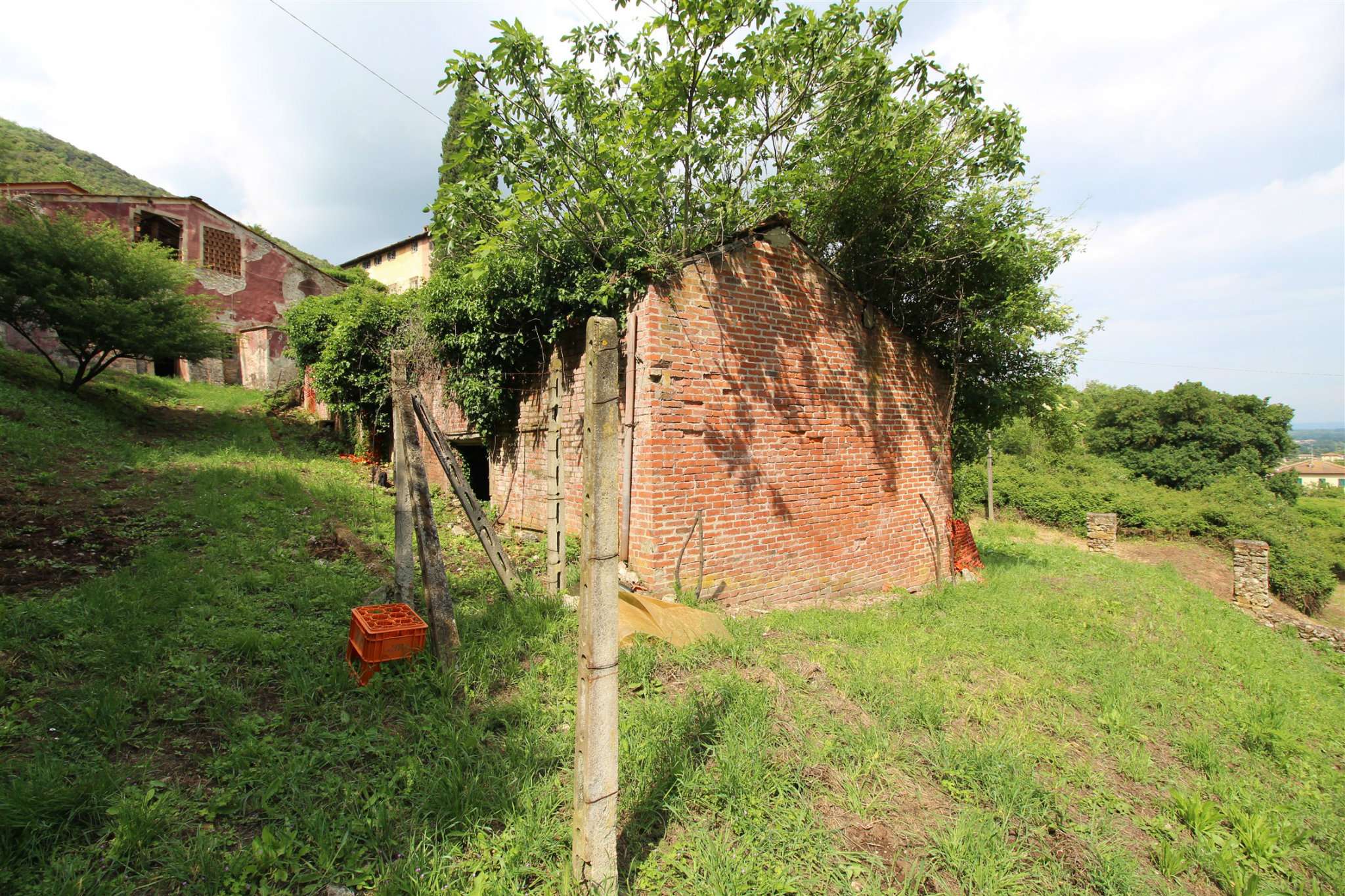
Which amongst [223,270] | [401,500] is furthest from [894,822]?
[223,270]

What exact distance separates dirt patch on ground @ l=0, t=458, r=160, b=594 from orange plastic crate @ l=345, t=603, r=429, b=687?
9.24 ft

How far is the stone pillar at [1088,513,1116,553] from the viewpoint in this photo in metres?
17.3

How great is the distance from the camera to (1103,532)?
1739 cm

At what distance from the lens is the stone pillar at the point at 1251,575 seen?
14.1 metres

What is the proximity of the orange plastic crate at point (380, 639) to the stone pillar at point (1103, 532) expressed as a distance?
19918mm

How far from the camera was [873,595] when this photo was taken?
766cm

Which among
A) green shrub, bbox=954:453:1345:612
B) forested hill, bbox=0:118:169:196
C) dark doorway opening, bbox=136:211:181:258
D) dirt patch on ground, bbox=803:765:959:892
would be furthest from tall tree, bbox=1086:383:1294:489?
forested hill, bbox=0:118:169:196

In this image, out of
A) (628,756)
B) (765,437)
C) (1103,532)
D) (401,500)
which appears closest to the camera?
(628,756)

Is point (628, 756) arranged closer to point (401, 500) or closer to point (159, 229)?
point (401, 500)

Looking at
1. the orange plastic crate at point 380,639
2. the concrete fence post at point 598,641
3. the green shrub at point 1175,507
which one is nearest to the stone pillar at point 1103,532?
the green shrub at point 1175,507

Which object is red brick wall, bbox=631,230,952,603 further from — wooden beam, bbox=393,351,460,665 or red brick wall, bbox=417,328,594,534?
wooden beam, bbox=393,351,460,665

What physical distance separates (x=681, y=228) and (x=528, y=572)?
4.20 metres

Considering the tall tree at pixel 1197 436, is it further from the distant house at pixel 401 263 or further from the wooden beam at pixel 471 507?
the distant house at pixel 401 263

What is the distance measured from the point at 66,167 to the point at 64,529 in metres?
41.1
